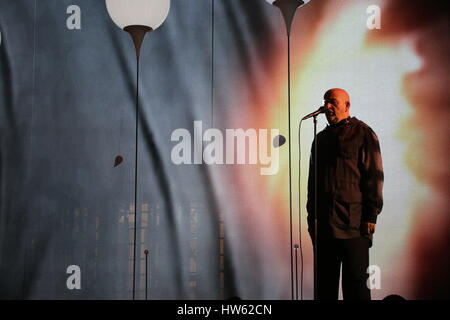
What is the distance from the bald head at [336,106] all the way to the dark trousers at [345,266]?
726mm

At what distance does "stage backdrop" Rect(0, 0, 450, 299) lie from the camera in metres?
4.04

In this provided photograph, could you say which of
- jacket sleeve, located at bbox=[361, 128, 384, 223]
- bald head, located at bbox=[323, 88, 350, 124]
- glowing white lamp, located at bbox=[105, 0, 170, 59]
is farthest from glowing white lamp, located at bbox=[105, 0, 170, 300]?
jacket sleeve, located at bbox=[361, 128, 384, 223]

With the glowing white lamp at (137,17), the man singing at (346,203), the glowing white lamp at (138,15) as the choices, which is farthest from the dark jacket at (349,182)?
the glowing white lamp at (138,15)

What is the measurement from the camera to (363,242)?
11.8 feet

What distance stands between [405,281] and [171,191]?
1609 millimetres

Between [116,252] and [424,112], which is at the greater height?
[424,112]

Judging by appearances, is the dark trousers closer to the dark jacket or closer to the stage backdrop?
the dark jacket

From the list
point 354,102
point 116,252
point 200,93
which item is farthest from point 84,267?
point 354,102

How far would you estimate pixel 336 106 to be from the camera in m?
3.78

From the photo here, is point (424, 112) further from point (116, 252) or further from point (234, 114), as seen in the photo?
point (116, 252)

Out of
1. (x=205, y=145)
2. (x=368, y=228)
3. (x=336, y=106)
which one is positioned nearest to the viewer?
(x=368, y=228)

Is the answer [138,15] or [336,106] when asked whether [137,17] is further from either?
[336,106]

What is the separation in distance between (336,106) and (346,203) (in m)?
0.59

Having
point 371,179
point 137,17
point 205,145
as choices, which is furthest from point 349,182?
point 137,17
